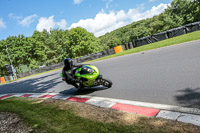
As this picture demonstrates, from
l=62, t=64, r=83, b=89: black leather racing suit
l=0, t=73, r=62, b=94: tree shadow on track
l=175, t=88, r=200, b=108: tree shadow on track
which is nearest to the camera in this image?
l=175, t=88, r=200, b=108: tree shadow on track

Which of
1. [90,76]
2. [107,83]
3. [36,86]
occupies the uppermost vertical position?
[90,76]

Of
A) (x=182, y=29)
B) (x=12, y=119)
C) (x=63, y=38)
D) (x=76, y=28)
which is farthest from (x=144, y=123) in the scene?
(x=63, y=38)

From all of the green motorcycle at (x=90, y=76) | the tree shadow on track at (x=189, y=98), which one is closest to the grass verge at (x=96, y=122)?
the tree shadow on track at (x=189, y=98)

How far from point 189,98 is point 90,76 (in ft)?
10.5

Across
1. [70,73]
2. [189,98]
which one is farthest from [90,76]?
[189,98]

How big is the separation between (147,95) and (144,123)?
1626 millimetres

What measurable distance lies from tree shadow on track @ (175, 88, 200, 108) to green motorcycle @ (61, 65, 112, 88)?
2.71m

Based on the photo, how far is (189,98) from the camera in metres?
3.48

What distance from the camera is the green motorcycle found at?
5.71 m

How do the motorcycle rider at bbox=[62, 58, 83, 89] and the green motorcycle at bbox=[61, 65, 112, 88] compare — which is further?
the motorcycle rider at bbox=[62, 58, 83, 89]

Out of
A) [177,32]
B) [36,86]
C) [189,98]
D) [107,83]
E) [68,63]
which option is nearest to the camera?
[189,98]

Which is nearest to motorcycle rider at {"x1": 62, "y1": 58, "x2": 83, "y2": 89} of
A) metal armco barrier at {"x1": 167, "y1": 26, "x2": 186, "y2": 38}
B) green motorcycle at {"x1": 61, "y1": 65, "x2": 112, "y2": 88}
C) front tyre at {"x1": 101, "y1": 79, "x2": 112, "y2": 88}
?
green motorcycle at {"x1": 61, "y1": 65, "x2": 112, "y2": 88}

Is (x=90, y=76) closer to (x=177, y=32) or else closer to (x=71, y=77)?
(x=71, y=77)

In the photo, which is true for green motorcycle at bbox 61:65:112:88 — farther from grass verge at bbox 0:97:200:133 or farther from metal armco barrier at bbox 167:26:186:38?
metal armco barrier at bbox 167:26:186:38
